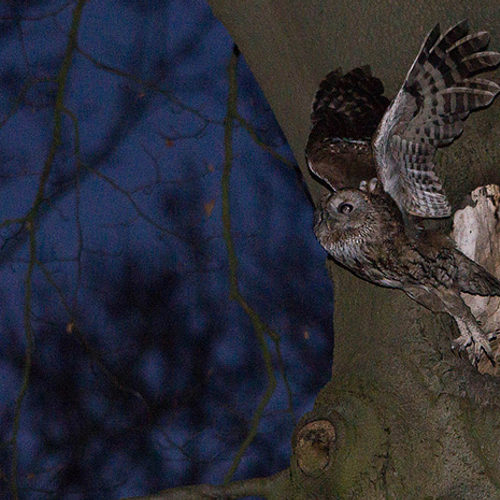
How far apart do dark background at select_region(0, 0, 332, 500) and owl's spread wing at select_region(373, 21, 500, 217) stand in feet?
2.43

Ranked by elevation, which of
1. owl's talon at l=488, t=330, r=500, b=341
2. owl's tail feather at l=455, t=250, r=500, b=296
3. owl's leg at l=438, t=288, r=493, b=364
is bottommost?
owl's talon at l=488, t=330, r=500, b=341

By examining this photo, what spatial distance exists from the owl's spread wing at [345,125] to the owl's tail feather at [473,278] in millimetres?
160

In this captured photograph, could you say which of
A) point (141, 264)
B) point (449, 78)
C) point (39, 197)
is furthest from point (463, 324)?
point (39, 197)

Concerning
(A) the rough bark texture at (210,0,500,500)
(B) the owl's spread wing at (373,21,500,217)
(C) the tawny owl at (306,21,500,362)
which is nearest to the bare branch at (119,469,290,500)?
(A) the rough bark texture at (210,0,500,500)

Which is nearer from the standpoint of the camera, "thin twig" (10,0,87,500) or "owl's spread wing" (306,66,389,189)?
"owl's spread wing" (306,66,389,189)

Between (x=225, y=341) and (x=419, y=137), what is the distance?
0.90m

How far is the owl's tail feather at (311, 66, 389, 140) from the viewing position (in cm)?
94

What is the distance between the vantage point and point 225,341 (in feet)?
5.23

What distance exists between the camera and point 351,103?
0.95 metres

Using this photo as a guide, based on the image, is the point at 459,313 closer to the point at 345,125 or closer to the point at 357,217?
the point at 357,217

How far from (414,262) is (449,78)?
22 cm

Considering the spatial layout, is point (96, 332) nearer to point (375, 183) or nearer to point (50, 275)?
point (50, 275)

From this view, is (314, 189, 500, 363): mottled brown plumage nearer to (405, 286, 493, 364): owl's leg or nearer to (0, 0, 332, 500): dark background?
(405, 286, 493, 364): owl's leg

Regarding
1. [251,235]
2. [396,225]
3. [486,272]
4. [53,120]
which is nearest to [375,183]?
[396,225]
